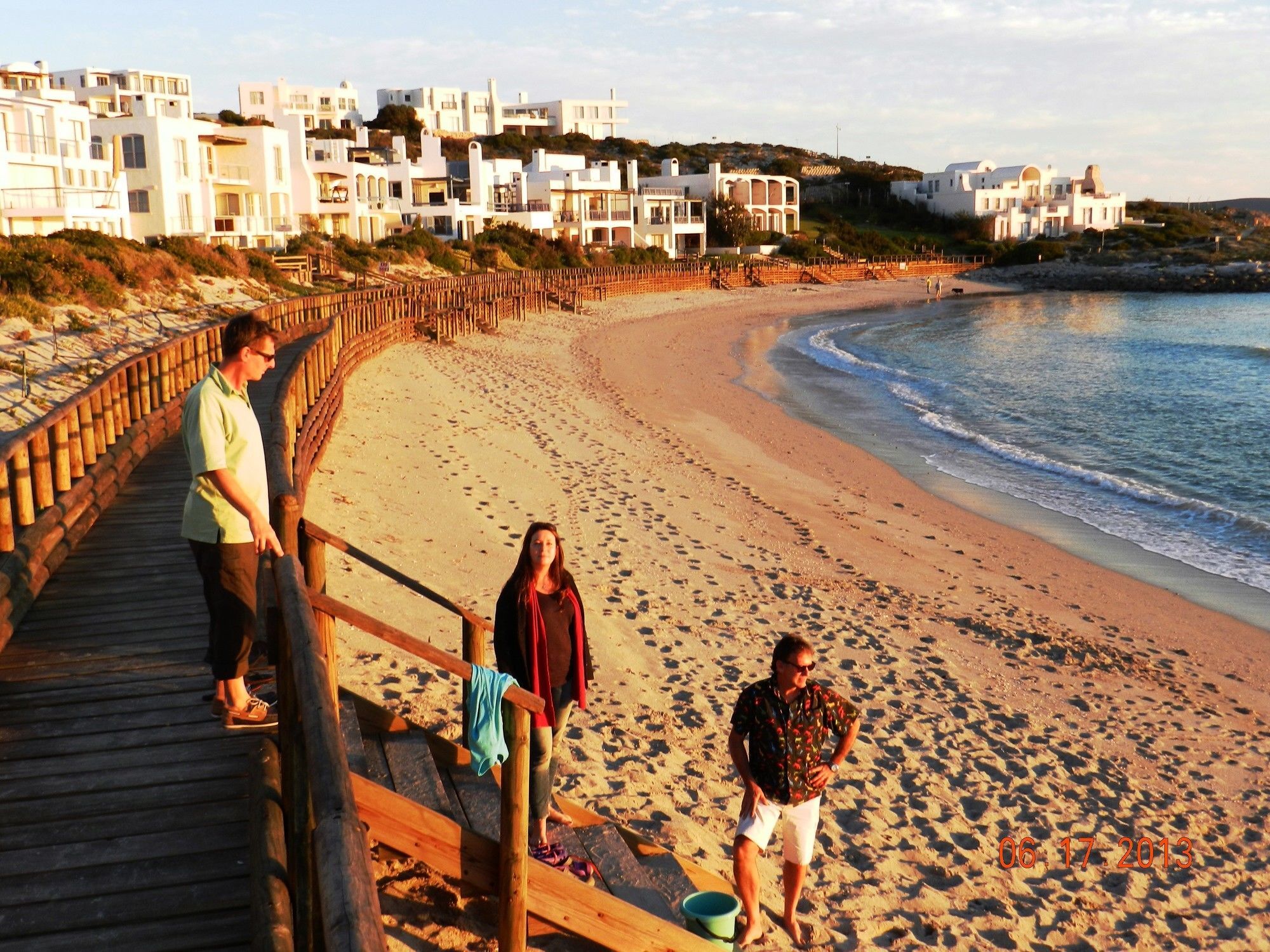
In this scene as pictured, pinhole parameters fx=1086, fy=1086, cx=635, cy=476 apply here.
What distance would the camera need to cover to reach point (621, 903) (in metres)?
4.77

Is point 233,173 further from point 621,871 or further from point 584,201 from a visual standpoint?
point 621,871

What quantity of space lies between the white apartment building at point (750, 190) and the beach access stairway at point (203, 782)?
8605cm

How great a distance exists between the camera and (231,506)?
5.02 metres

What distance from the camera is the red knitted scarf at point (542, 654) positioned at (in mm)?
5324

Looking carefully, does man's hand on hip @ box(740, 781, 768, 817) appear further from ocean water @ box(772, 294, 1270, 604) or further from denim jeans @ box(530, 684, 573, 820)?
ocean water @ box(772, 294, 1270, 604)

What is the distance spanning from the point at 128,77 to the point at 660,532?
327ft

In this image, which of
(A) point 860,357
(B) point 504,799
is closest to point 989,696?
(B) point 504,799

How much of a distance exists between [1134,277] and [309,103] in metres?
87.7

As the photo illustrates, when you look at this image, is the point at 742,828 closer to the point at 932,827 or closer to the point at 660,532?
the point at 932,827

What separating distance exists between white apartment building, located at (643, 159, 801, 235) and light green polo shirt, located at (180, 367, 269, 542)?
87.9 meters

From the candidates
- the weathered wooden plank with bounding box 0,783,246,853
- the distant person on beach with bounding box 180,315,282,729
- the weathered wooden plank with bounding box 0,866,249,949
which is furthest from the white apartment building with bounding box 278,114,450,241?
the weathered wooden plank with bounding box 0,866,249,949

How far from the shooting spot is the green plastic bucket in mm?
5066

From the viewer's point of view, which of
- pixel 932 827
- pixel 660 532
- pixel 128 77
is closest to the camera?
pixel 932 827
